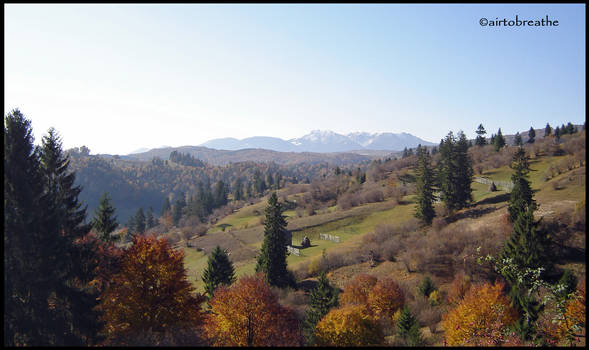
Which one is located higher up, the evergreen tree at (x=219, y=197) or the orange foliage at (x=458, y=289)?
the evergreen tree at (x=219, y=197)

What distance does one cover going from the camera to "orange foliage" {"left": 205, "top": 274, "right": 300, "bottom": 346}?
75.8ft

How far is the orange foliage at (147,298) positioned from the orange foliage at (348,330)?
9428 millimetres

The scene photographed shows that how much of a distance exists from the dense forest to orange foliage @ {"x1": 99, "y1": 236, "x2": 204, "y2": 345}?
0.29 ft

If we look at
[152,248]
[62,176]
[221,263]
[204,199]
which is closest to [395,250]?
[221,263]

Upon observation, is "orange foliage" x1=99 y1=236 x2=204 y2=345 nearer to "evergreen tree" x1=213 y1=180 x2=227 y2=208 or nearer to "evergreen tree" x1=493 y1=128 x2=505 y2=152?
"evergreen tree" x1=493 y1=128 x2=505 y2=152

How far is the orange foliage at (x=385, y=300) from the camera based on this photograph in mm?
31828

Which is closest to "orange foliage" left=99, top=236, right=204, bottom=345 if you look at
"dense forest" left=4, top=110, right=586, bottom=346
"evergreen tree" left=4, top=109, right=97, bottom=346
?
"dense forest" left=4, top=110, right=586, bottom=346

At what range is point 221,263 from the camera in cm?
4153

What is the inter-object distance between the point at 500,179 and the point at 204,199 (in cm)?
9650

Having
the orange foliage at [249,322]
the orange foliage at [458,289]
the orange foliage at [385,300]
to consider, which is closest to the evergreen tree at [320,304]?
the orange foliage at [385,300]

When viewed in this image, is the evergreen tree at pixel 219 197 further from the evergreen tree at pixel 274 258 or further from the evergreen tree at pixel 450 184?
the evergreen tree at pixel 450 184

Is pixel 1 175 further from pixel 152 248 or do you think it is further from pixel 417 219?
pixel 417 219

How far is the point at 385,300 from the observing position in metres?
32.2

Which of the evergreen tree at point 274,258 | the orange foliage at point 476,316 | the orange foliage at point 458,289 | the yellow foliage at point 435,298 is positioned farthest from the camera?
the evergreen tree at point 274,258
